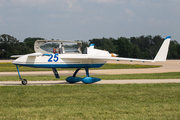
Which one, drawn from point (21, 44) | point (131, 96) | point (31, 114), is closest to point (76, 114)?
point (31, 114)

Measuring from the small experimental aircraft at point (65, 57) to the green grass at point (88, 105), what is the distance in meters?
3.21

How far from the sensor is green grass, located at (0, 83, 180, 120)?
6898 millimetres

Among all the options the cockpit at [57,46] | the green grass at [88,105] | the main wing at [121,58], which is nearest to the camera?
the green grass at [88,105]

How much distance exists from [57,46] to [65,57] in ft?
3.44

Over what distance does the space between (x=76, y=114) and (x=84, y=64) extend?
7.86 m

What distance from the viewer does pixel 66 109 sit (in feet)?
25.3

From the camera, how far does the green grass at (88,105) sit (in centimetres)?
690

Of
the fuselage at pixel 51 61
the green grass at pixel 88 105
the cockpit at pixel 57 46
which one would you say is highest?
the cockpit at pixel 57 46

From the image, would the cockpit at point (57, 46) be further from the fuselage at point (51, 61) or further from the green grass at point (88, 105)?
the green grass at point (88, 105)

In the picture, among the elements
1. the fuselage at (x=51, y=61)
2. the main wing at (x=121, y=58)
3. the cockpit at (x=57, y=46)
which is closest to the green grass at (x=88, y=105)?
the fuselage at (x=51, y=61)

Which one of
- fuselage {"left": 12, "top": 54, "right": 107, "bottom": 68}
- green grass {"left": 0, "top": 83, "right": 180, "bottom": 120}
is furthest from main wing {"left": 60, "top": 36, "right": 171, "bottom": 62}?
green grass {"left": 0, "top": 83, "right": 180, "bottom": 120}

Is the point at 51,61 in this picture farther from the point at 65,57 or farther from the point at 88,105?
the point at 88,105

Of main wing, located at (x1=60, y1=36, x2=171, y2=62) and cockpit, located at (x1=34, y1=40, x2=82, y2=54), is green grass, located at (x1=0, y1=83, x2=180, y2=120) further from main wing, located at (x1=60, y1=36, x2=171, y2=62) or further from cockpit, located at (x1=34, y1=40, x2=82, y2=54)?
cockpit, located at (x1=34, y1=40, x2=82, y2=54)

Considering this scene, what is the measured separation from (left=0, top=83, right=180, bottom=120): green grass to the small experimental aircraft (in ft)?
10.5
